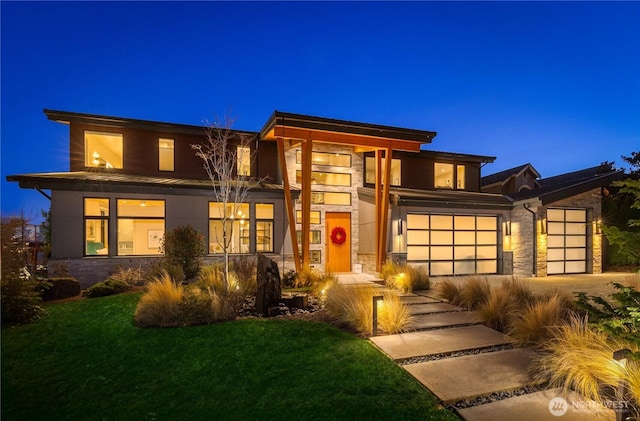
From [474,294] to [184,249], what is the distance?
353 inches

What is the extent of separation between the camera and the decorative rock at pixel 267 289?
7.31 metres

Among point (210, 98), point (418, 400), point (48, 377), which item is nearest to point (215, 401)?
point (418, 400)

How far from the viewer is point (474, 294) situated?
7.75m

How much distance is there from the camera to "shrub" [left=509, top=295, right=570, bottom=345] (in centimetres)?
535

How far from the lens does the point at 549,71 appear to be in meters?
53.6

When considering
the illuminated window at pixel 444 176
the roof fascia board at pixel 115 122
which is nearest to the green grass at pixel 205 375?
the roof fascia board at pixel 115 122

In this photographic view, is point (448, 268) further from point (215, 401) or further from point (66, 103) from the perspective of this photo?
point (66, 103)

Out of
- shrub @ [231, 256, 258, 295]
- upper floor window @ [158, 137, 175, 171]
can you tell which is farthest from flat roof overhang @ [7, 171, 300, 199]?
shrub @ [231, 256, 258, 295]

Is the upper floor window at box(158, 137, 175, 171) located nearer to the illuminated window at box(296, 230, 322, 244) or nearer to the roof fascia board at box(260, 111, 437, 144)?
the roof fascia board at box(260, 111, 437, 144)

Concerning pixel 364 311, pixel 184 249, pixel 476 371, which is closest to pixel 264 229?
pixel 184 249

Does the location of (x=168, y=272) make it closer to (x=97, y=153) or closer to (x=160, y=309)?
(x=160, y=309)

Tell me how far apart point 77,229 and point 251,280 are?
23.1 feet

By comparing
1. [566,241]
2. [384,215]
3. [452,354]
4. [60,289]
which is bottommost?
[60,289]

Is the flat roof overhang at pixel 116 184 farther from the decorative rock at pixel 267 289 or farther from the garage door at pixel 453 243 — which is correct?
the decorative rock at pixel 267 289
